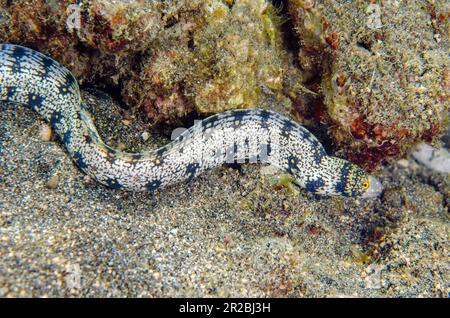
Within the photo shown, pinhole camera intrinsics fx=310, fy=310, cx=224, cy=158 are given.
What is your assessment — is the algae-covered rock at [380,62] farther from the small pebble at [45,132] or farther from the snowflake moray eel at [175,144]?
the small pebble at [45,132]

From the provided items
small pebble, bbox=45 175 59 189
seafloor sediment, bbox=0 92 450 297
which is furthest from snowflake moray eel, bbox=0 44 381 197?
small pebble, bbox=45 175 59 189

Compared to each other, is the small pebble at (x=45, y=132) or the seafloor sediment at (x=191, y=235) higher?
the small pebble at (x=45, y=132)

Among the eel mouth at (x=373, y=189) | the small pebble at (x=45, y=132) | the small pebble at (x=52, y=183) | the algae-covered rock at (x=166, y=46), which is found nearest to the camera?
the algae-covered rock at (x=166, y=46)

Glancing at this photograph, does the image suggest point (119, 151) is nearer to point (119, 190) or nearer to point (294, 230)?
point (119, 190)

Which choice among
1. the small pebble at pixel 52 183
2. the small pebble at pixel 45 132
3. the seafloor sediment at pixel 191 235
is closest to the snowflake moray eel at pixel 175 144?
the small pebble at pixel 45 132

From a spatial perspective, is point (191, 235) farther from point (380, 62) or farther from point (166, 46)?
point (380, 62)
